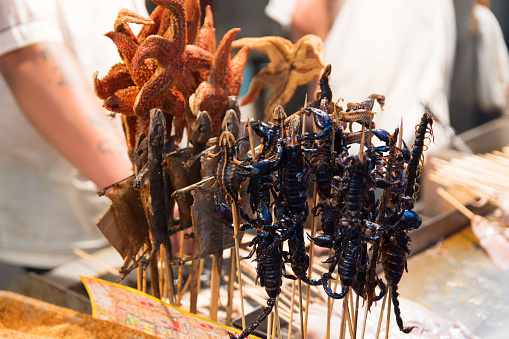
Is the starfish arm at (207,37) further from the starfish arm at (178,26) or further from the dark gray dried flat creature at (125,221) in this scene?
the dark gray dried flat creature at (125,221)

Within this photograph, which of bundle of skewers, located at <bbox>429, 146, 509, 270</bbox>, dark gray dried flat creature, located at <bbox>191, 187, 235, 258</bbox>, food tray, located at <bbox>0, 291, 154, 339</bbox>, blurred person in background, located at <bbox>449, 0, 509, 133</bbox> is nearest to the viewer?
dark gray dried flat creature, located at <bbox>191, 187, 235, 258</bbox>

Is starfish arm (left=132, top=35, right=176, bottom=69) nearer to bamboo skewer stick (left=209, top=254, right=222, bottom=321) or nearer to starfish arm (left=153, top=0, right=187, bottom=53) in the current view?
starfish arm (left=153, top=0, right=187, bottom=53)

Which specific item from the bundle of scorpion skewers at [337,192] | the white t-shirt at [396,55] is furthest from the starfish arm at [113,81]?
the white t-shirt at [396,55]

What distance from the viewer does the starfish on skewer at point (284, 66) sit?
1.96 metres

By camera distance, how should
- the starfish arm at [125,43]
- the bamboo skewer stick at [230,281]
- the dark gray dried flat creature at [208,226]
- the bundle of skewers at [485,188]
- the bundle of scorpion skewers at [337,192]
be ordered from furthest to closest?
1. the bundle of skewers at [485,188]
2. the bamboo skewer stick at [230,281]
3. the starfish arm at [125,43]
4. the dark gray dried flat creature at [208,226]
5. the bundle of scorpion skewers at [337,192]

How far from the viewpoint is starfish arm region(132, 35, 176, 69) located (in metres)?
1.50

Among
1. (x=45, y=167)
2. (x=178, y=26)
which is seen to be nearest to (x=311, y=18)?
(x=178, y=26)

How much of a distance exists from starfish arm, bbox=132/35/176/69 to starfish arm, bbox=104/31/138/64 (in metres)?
0.10

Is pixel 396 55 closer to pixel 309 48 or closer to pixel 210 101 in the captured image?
pixel 309 48

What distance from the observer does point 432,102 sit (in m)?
3.17

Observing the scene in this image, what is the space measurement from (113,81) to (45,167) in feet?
4.14

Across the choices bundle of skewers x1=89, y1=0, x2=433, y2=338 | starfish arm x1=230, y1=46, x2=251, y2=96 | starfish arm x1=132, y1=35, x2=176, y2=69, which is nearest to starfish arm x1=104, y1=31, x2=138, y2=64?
bundle of skewers x1=89, y1=0, x2=433, y2=338

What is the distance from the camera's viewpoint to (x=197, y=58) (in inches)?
65.6

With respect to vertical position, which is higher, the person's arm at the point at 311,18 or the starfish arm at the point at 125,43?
the starfish arm at the point at 125,43
